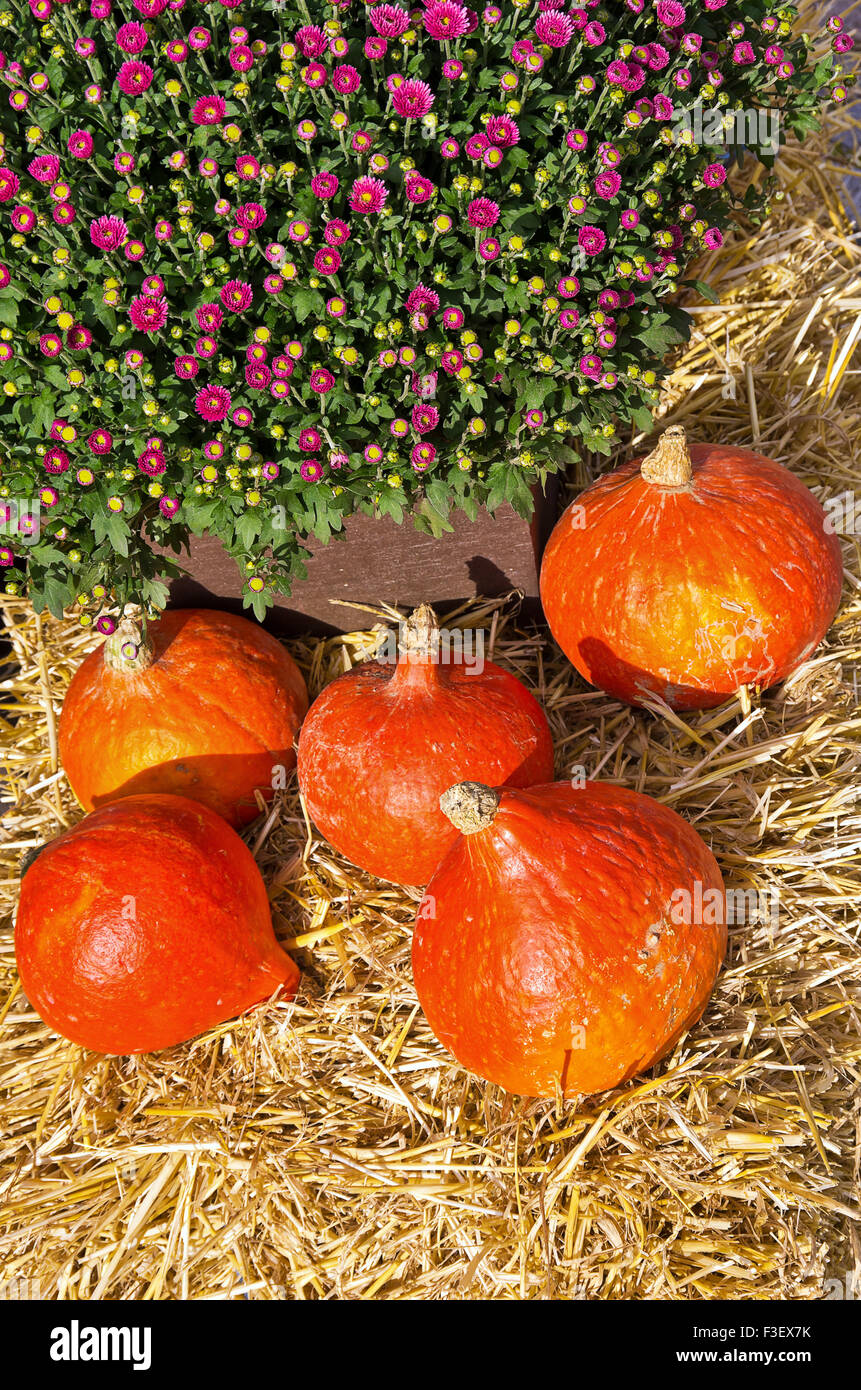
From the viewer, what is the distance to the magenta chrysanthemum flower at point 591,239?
7.59ft

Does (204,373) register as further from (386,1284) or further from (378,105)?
(386,1284)

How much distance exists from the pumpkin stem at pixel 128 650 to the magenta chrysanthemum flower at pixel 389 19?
135cm

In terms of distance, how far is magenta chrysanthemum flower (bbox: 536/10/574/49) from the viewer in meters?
2.26

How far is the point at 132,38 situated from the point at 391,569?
140 centimetres

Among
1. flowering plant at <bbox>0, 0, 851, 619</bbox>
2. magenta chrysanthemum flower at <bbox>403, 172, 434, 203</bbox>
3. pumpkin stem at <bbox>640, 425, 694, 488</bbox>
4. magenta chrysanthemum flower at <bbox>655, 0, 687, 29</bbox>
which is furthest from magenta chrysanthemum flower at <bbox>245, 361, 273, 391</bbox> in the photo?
magenta chrysanthemum flower at <bbox>655, 0, 687, 29</bbox>

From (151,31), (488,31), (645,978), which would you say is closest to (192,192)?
(151,31)

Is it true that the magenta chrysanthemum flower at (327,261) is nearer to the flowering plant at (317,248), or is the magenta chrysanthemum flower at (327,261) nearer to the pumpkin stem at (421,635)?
the flowering plant at (317,248)

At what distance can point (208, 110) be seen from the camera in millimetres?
2156

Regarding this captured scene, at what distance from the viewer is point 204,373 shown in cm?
248

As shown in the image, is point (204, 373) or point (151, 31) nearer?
point (151, 31)

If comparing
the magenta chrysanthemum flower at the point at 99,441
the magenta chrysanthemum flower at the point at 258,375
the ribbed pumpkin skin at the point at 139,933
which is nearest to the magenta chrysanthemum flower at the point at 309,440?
the magenta chrysanthemum flower at the point at 258,375

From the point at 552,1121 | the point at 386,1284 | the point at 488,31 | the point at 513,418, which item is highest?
the point at 488,31

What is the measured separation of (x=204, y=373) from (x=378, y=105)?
25.8 inches

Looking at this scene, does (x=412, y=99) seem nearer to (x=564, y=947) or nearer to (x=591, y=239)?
(x=591, y=239)
